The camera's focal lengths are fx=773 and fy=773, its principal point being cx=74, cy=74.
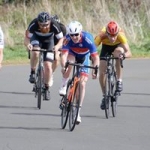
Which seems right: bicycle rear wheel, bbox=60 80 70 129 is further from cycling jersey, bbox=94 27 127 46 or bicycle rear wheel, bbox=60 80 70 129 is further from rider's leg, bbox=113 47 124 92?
rider's leg, bbox=113 47 124 92

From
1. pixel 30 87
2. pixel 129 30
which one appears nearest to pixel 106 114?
pixel 30 87

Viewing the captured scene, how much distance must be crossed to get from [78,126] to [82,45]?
139 centimetres

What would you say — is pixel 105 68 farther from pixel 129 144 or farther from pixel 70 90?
pixel 129 144

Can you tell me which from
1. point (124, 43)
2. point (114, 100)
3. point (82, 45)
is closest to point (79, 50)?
point (82, 45)

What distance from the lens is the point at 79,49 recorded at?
530 inches

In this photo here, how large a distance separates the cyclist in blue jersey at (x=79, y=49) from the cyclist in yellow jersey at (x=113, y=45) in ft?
2.00

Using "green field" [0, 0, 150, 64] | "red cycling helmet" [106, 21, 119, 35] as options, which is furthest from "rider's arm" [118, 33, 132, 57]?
"green field" [0, 0, 150, 64]

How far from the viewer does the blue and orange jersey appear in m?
13.1

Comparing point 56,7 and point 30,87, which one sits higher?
point 56,7

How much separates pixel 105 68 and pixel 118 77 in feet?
1.67

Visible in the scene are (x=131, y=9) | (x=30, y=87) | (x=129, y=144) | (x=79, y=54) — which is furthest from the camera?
(x=131, y=9)

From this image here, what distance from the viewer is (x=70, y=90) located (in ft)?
41.3

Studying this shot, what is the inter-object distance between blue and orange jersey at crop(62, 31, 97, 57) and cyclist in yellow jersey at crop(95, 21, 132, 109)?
726mm

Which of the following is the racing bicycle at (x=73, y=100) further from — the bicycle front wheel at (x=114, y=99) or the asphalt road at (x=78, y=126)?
the bicycle front wheel at (x=114, y=99)
